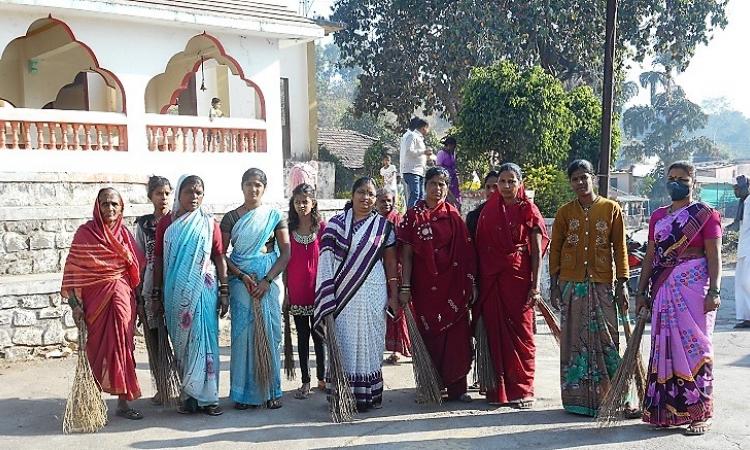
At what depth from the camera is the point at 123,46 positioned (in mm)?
9375

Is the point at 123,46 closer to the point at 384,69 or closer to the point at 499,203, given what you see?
the point at 499,203

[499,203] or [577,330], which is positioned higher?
[499,203]

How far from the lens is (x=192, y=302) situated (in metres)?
4.90

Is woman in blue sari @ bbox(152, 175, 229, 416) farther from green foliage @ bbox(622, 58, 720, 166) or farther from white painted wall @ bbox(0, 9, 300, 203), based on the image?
green foliage @ bbox(622, 58, 720, 166)

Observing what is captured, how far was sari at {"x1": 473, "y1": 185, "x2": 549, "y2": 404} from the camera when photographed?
5066 mm

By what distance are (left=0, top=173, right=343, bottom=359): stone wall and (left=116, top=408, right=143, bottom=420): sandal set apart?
6.81 ft

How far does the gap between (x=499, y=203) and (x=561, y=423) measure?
1532mm

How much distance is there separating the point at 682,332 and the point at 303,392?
2.71 meters

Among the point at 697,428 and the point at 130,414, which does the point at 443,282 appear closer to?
the point at 697,428

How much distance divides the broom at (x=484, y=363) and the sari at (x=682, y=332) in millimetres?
1091

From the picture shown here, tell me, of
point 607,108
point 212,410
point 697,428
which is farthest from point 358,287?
point 607,108

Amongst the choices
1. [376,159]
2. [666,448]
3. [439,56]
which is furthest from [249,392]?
[439,56]

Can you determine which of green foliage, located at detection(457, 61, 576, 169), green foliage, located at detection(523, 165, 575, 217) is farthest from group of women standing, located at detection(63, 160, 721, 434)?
green foliage, located at detection(457, 61, 576, 169)

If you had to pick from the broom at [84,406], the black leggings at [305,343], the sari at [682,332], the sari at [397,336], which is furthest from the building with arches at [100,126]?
the sari at [682,332]
